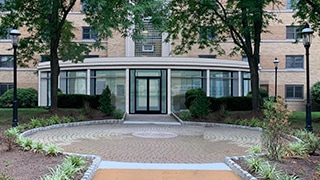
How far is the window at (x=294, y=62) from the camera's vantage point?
3097cm

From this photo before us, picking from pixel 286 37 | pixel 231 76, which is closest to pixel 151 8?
pixel 231 76

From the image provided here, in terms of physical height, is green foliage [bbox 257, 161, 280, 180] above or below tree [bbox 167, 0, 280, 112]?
below

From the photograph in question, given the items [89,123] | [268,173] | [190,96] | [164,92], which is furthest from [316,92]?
[268,173]

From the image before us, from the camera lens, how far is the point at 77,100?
2208 cm

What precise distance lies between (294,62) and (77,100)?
68.2ft

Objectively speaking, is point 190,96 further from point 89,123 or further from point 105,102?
point 89,123

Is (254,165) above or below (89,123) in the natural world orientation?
above

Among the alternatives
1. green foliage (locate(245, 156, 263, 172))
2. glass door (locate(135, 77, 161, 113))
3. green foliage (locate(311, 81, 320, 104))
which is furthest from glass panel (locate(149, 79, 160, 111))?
green foliage (locate(245, 156, 263, 172))

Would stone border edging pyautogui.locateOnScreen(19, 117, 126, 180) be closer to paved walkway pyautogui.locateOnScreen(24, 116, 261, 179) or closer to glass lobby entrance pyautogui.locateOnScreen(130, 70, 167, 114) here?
paved walkway pyautogui.locateOnScreen(24, 116, 261, 179)

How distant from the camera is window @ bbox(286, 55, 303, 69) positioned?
31.0m

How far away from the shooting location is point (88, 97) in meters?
21.3

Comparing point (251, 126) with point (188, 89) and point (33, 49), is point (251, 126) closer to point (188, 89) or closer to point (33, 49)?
point (188, 89)

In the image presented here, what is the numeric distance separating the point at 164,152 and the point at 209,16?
43.1 ft

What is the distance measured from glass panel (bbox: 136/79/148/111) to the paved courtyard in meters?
9.77
